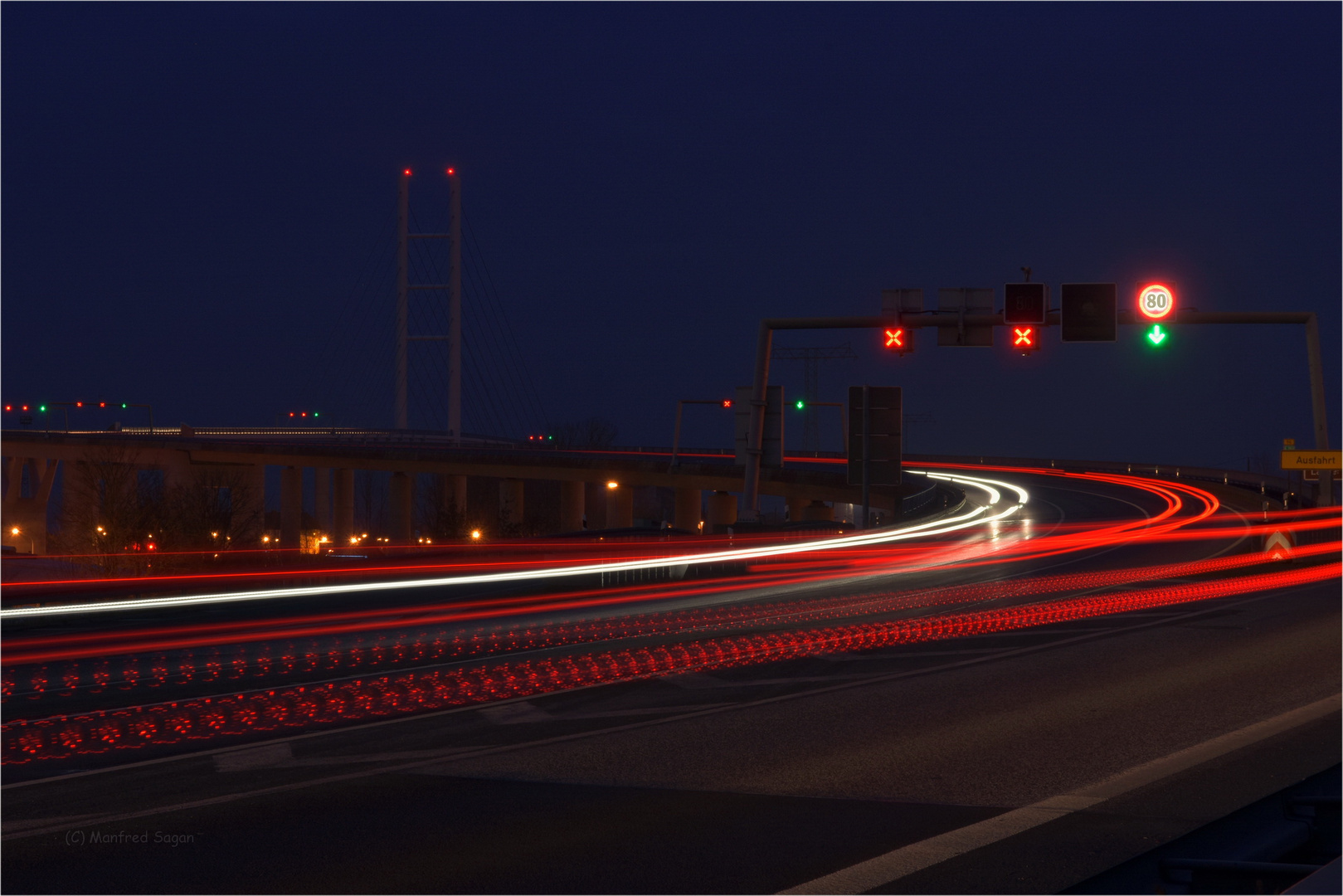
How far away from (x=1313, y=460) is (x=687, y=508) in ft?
183

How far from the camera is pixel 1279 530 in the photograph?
2917 centimetres

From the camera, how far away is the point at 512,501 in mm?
87500

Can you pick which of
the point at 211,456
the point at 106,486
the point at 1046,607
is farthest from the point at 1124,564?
the point at 211,456

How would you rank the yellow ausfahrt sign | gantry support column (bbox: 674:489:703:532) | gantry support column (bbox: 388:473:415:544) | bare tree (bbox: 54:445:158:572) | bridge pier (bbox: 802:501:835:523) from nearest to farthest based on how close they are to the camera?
the yellow ausfahrt sign
bare tree (bbox: 54:445:158:572)
bridge pier (bbox: 802:501:835:523)
gantry support column (bbox: 674:489:703:532)
gantry support column (bbox: 388:473:415:544)

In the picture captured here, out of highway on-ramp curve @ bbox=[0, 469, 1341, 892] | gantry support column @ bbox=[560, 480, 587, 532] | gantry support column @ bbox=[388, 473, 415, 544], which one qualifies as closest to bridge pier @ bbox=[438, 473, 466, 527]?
gantry support column @ bbox=[388, 473, 415, 544]

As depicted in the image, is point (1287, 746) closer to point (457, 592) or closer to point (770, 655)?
point (770, 655)

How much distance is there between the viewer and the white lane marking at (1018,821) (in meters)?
6.31

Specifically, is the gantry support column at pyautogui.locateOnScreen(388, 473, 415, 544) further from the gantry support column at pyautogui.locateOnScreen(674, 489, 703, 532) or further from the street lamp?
the street lamp

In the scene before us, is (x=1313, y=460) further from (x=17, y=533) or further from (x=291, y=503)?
(x=17, y=533)

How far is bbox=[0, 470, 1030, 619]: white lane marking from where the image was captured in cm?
1522

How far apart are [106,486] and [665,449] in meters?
48.9

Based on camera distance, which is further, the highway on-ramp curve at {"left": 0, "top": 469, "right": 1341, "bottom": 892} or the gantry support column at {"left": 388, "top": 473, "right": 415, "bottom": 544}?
the gantry support column at {"left": 388, "top": 473, "right": 415, "bottom": 544}

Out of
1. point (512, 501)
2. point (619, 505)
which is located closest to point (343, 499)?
point (512, 501)

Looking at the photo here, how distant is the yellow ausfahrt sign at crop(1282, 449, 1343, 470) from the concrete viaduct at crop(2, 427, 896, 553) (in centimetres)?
4275
